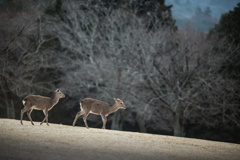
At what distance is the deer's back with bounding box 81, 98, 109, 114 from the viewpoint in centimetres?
1039

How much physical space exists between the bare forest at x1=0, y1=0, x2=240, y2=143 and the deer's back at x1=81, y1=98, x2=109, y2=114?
18.4 ft

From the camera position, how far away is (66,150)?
628cm

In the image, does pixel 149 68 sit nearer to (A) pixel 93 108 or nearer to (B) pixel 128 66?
(B) pixel 128 66

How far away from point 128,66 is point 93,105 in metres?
11.6

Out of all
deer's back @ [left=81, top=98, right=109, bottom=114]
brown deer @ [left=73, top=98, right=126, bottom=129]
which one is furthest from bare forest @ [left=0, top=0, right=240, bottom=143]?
deer's back @ [left=81, top=98, right=109, bottom=114]

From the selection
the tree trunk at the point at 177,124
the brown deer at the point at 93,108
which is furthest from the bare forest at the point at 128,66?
the brown deer at the point at 93,108

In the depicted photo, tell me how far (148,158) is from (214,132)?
685 inches

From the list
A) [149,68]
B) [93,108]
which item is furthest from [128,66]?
[93,108]

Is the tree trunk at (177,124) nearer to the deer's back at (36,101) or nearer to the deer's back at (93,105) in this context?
the deer's back at (93,105)

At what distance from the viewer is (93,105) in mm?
10570

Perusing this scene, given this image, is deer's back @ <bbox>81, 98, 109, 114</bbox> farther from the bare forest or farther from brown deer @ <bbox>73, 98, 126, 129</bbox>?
the bare forest

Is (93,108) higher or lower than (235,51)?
lower

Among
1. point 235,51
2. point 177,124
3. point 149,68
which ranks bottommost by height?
point 177,124

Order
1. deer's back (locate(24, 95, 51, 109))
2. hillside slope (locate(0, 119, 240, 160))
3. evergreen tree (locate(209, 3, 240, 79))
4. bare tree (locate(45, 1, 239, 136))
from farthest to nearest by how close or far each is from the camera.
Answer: evergreen tree (locate(209, 3, 240, 79)) < bare tree (locate(45, 1, 239, 136)) < deer's back (locate(24, 95, 51, 109)) < hillside slope (locate(0, 119, 240, 160))
